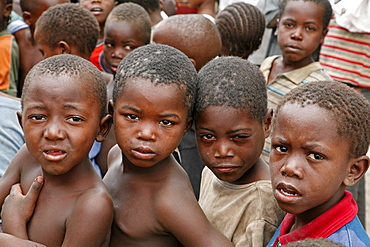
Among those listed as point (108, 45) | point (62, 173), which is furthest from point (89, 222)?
point (108, 45)

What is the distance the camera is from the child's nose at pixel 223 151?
2.22 m

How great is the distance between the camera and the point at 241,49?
4094mm

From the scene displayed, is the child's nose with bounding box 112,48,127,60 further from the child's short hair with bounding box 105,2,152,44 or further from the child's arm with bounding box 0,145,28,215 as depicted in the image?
the child's arm with bounding box 0,145,28,215

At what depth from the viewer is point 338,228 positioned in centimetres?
185

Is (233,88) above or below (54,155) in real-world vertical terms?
above

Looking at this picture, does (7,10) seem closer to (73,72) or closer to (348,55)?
(73,72)

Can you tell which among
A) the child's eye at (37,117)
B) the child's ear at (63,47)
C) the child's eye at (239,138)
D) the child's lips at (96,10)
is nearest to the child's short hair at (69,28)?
the child's ear at (63,47)

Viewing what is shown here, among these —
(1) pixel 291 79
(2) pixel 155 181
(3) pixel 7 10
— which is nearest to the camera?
(2) pixel 155 181

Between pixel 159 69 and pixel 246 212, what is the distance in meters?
0.76

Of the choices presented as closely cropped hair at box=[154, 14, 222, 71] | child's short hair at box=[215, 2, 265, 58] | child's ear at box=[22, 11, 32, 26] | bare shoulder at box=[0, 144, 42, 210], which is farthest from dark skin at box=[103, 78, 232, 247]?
child's ear at box=[22, 11, 32, 26]

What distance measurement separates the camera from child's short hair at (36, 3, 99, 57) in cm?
367

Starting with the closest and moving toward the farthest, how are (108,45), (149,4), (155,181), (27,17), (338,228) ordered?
(338,228) → (155,181) → (108,45) → (27,17) → (149,4)

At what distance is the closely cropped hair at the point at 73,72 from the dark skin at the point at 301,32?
223 cm

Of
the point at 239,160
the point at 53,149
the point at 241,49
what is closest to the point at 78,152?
the point at 53,149
